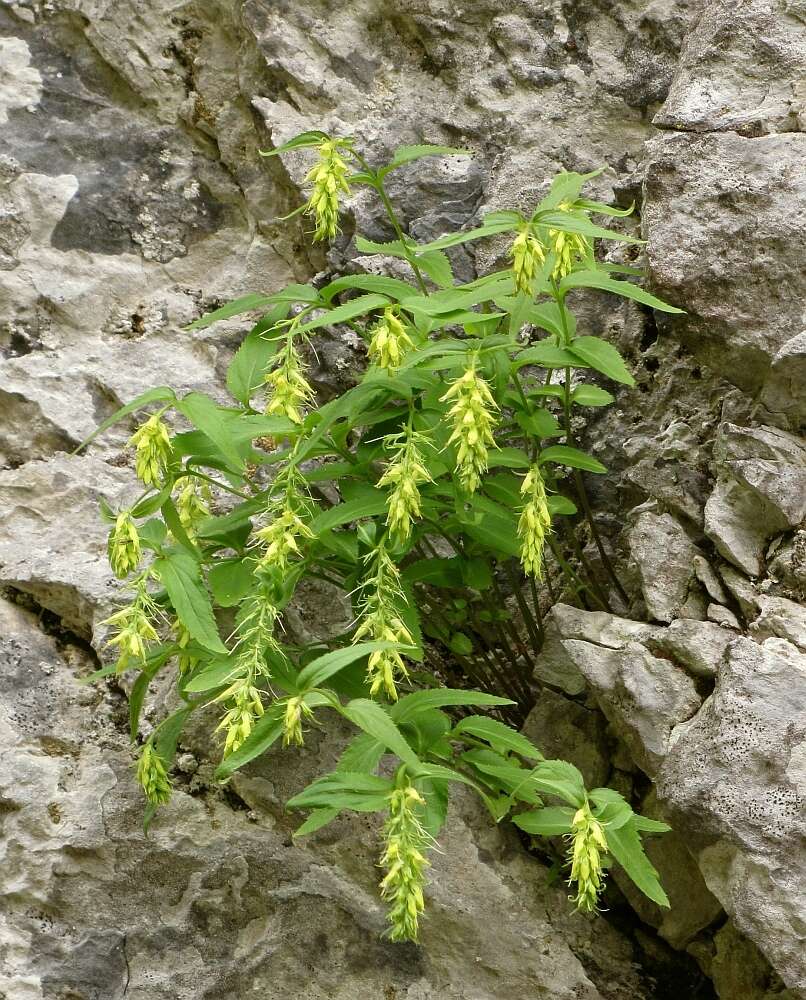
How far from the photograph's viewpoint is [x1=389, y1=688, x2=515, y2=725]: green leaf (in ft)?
7.23

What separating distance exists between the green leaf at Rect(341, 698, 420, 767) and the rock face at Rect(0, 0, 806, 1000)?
78cm

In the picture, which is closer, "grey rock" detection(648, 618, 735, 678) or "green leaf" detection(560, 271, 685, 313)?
"green leaf" detection(560, 271, 685, 313)

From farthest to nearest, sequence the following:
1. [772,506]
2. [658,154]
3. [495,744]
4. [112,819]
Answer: [658,154] < [112,819] < [772,506] < [495,744]

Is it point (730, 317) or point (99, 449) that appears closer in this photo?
A: point (730, 317)

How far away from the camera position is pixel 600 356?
2.47 m

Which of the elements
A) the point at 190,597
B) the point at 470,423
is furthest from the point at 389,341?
the point at 190,597

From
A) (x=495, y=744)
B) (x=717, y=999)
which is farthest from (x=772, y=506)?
(x=717, y=999)

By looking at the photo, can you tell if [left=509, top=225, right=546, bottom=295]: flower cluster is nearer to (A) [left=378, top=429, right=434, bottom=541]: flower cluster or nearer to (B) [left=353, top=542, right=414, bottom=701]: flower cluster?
(A) [left=378, top=429, right=434, bottom=541]: flower cluster

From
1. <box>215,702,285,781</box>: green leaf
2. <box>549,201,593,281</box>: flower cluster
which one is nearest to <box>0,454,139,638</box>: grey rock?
<box>215,702,285,781</box>: green leaf

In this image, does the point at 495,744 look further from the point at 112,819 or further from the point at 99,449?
the point at 99,449

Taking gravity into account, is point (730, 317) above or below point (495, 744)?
above

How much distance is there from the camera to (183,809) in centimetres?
287

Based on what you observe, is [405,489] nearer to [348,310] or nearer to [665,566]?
[348,310]

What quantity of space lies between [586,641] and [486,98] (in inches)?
80.0
